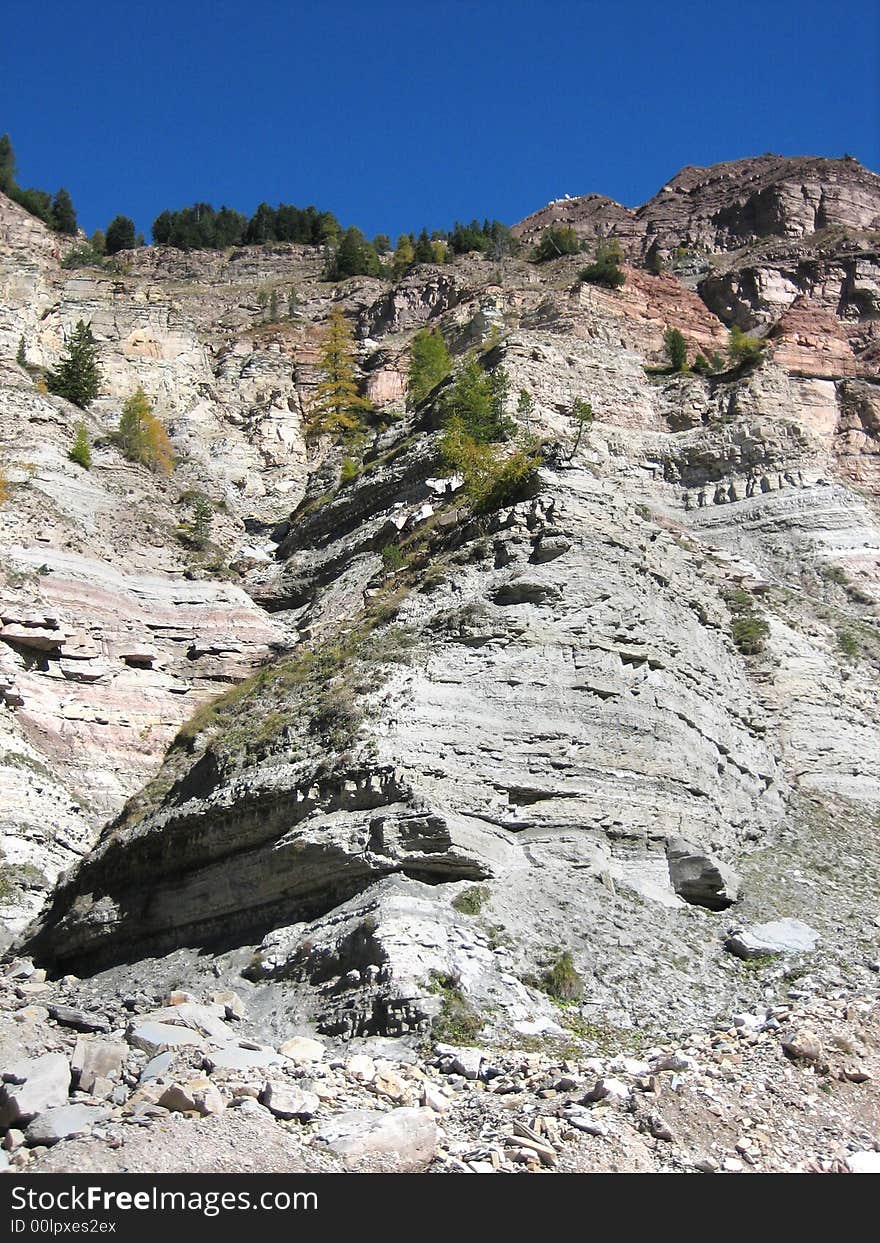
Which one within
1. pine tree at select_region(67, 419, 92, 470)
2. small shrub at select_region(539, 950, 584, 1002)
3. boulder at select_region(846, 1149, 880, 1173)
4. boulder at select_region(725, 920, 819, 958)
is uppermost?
pine tree at select_region(67, 419, 92, 470)

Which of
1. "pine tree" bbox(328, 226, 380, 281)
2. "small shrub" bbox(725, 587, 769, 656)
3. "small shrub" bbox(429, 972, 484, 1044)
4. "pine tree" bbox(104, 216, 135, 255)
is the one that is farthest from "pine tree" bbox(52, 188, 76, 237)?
"small shrub" bbox(429, 972, 484, 1044)

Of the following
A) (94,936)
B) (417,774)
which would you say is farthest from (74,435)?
(417,774)

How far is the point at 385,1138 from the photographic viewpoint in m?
11.4

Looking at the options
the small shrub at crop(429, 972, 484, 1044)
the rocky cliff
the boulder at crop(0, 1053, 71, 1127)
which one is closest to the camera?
the boulder at crop(0, 1053, 71, 1127)

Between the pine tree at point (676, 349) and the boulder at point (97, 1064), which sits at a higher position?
the pine tree at point (676, 349)

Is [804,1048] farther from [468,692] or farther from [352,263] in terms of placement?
[352,263]

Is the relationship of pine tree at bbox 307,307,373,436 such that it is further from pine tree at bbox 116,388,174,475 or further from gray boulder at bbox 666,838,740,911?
gray boulder at bbox 666,838,740,911

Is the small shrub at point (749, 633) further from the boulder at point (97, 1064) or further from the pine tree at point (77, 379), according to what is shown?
the pine tree at point (77, 379)

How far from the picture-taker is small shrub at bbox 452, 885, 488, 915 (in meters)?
17.0

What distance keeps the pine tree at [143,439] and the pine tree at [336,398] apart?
6.97m

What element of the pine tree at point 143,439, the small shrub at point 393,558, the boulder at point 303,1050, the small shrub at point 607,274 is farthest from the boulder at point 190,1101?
the small shrub at point 607,274

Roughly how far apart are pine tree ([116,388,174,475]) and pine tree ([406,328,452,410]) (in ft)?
32.5

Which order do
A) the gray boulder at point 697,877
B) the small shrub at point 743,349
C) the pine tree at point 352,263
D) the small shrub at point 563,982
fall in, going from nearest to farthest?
the small shrub at point 563,982 → the gray boulder at point 697,877 → the small shrub at point 743,349 → the pine tree at point 352,263

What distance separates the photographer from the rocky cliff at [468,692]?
17.6 metres
